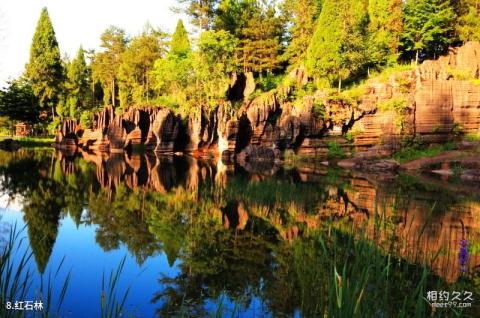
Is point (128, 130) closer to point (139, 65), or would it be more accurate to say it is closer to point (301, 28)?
point (139, 65)

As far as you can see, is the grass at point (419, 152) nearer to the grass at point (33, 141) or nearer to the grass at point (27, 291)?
the grass at point (27, 291)

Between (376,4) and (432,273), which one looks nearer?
(432,273)

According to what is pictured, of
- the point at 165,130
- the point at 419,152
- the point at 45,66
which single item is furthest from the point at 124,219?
the point at 45,66

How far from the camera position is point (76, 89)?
55812 mm

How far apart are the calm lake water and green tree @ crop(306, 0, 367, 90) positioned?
71.2 feet

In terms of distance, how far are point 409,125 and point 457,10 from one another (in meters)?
19.3

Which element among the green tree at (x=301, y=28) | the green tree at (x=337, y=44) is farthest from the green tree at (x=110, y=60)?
the green tree at (x=337, y=44)

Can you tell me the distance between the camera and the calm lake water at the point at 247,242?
5080mm

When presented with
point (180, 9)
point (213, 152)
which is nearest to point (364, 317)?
point (213, 152)

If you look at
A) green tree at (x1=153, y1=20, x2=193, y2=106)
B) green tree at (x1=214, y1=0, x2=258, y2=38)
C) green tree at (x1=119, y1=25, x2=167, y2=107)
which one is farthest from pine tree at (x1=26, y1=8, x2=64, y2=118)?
green tree at (x1=214, y1=0, x2=258, y2=38)

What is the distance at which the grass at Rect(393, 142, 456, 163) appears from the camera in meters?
28.8

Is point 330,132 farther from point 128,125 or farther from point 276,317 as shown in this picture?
point 276,317

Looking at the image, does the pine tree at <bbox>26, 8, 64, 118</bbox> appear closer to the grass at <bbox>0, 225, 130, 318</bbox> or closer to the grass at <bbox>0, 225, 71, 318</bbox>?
the grass at <bbox>0, 225, 71, 318</bbox>

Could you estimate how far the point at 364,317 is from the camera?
3236 mm
